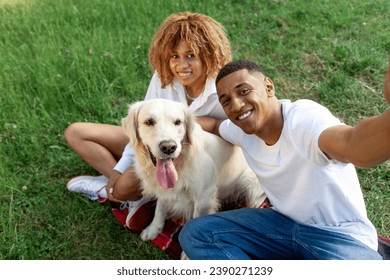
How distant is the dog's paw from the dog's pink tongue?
53cm

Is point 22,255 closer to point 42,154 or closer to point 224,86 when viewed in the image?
point 42,154

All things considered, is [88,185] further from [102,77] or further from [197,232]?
[102,77]

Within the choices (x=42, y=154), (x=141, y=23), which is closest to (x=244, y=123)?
(x=42, y=154)

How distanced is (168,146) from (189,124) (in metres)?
0.29

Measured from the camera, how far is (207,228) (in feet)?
7.59

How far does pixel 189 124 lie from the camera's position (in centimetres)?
255

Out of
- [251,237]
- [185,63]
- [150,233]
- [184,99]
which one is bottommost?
[150,233]

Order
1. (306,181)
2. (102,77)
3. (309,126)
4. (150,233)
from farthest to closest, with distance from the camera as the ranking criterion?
1. (102,77)
2. (150,233)
3. (306,181)
4. (309,126)

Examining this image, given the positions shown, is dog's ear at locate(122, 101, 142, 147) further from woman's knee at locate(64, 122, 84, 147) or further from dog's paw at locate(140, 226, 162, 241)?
woman's knee at locate(64, 122, 84, 147)

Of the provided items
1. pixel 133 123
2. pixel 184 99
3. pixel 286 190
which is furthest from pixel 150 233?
pixel 286 190

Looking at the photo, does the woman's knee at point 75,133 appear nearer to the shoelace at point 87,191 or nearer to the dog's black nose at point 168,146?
the shoelace at point 87,191

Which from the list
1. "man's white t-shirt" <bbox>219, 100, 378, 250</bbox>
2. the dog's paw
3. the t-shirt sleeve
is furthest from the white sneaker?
the t-shirt sleeve

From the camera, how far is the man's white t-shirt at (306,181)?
1899 millimetres

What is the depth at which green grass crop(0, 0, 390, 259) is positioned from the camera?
2.98m
